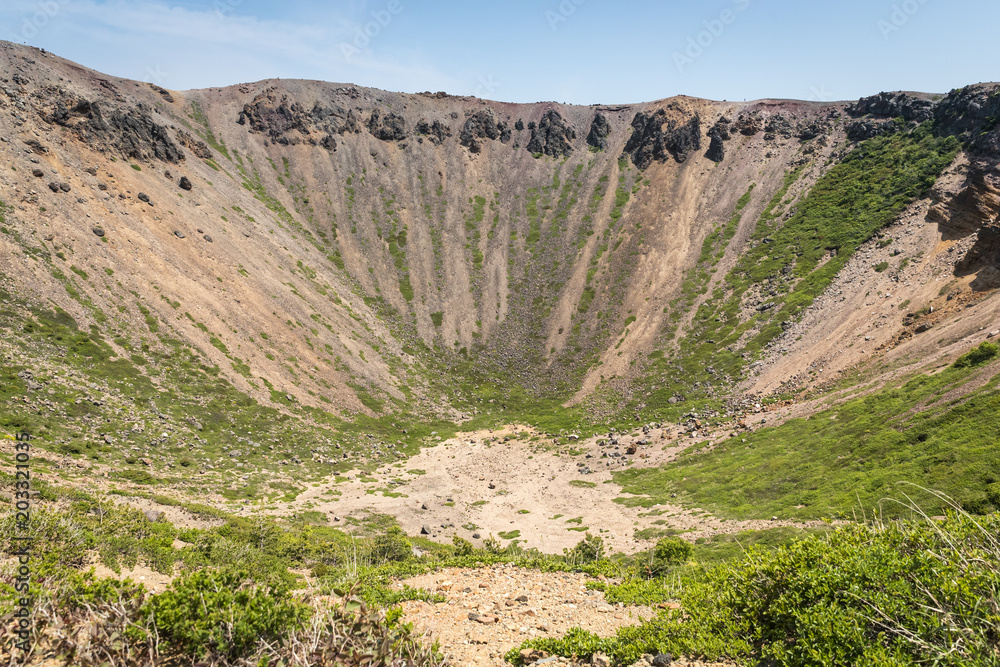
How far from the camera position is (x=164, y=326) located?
4769 centimetres

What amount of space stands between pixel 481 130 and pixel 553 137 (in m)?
17.5

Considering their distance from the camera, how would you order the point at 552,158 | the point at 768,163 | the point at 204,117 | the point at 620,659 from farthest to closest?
the point at 552,158 < the point at 204,117 < the point at 768,163 < the point at 620,659

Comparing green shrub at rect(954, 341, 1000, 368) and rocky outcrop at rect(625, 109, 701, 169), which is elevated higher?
rocky outcrop at rect(625, 109, 701, 169)

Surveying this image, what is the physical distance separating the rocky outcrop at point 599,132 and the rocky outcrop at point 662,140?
6.20 meters

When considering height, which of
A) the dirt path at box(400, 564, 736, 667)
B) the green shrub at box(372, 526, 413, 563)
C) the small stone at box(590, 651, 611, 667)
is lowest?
the green shrub at box(372, 526, 413, 563)

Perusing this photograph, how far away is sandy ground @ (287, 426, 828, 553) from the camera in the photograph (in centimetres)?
3188

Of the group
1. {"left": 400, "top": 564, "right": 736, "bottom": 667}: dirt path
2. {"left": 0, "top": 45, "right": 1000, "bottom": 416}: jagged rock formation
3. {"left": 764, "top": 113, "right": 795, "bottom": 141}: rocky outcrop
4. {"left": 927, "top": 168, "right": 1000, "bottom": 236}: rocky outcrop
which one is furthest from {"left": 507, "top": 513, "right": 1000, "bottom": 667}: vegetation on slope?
{"left": 764, "top": 113, "right": 795, "bottom": 141}: rocky outcrop

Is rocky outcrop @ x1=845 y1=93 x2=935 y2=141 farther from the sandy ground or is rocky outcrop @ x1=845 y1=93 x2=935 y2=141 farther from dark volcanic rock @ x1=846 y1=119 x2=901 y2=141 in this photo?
the sandy ground

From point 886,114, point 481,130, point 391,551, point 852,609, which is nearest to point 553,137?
point 481,130

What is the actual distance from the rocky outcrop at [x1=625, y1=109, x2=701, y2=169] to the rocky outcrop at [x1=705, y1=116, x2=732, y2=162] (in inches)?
108

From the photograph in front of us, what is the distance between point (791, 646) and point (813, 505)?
2218 centimetres

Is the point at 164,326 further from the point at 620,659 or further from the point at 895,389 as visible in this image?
the point at 895,389

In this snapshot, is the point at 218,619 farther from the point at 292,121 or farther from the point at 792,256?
the point at 292,121

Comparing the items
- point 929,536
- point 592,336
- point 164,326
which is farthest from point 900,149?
point 164,326
